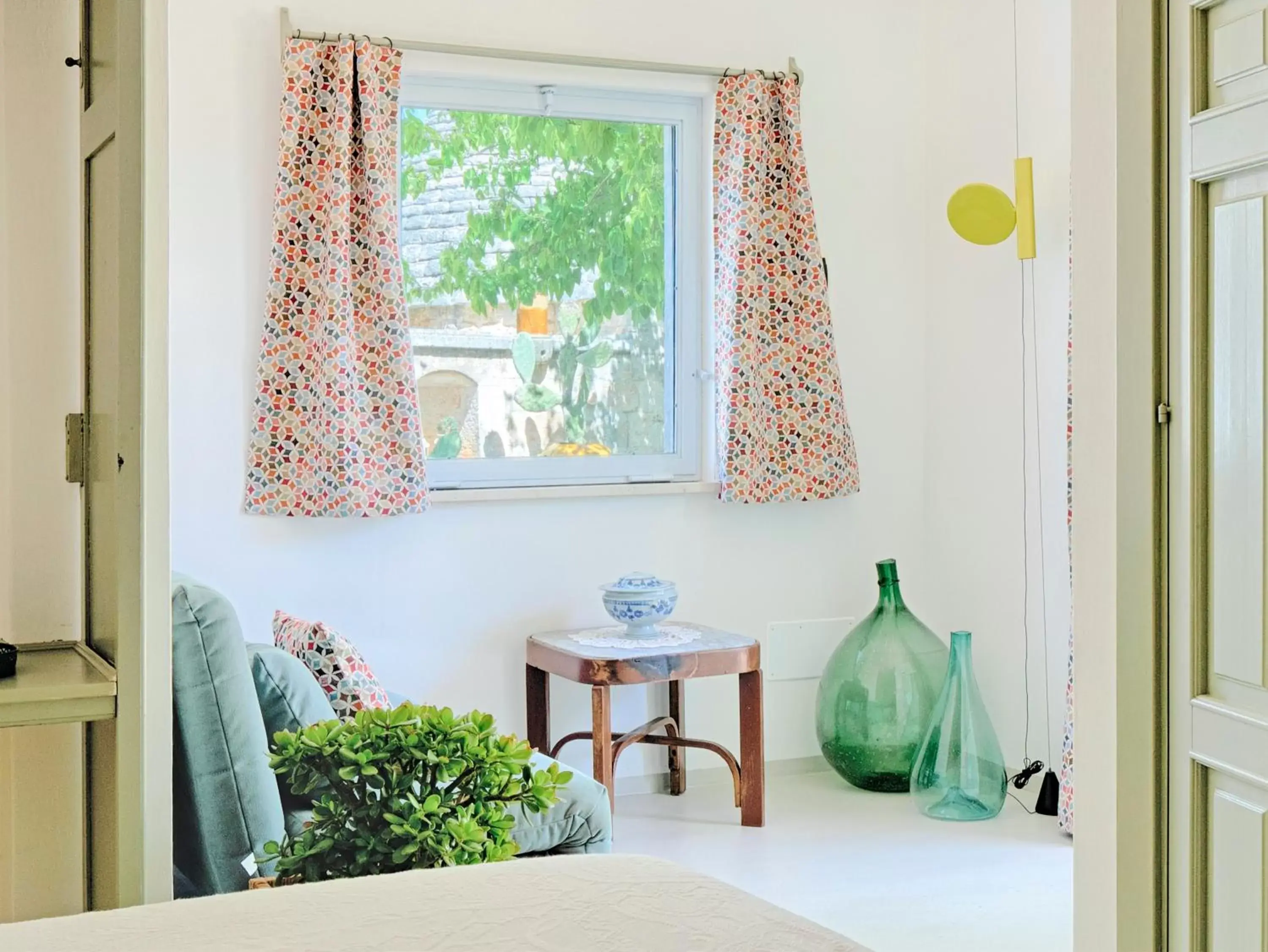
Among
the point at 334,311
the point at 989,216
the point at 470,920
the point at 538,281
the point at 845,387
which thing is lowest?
the point at 470,920

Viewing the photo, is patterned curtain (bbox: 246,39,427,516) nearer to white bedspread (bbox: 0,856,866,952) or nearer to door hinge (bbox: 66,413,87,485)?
door hinge (bbox: 66,413,87,485)

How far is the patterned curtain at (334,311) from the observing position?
3.48m

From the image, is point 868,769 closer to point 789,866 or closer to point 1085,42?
point 789,866

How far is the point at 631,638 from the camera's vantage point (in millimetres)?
3646

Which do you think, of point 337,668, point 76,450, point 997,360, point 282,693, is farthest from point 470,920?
point 997,360

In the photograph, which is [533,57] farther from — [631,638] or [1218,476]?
[1218,476]

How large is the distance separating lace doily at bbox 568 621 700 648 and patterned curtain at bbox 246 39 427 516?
59 cm

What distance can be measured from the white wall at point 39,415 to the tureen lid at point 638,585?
1909mm

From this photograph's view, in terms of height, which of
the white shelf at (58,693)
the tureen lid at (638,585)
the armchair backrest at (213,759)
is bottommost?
the armchair backrest at (213,759)

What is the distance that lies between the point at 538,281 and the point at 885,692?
1473 mm

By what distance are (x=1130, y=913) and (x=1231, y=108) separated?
1.09m

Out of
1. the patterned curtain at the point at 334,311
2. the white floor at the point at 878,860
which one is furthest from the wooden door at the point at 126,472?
the patterned curtain at the point at 334,311

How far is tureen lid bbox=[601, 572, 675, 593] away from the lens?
11.9ft

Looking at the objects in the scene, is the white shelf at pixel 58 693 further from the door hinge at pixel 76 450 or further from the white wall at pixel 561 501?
the white wall at pixel 561 501
